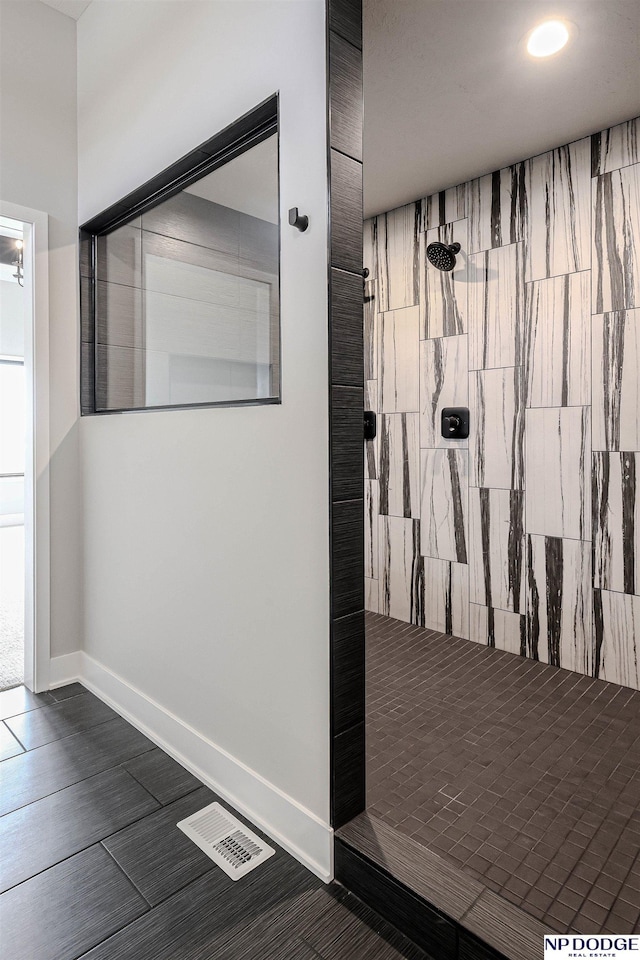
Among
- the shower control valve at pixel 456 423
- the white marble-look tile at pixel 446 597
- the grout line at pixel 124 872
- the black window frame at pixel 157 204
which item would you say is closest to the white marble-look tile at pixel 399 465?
the shower control valve at pixel 456 423

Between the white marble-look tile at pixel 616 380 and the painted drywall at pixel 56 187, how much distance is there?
2.34 m

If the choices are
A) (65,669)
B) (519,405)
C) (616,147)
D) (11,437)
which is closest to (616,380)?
(519,405)

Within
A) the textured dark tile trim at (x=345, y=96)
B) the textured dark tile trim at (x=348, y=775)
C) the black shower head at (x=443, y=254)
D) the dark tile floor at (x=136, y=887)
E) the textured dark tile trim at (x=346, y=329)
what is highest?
the black shower head at (x=443, y=254)

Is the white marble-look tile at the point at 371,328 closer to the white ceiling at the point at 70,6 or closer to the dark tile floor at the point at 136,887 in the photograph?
the white ceiling at the point at 70,6

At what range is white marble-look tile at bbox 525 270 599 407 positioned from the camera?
95.9 inches

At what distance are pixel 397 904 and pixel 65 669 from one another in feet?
6.33

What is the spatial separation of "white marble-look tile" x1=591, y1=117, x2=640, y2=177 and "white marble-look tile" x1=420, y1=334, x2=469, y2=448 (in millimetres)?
899

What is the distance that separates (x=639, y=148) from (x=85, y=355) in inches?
98.1

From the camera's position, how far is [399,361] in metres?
3.21

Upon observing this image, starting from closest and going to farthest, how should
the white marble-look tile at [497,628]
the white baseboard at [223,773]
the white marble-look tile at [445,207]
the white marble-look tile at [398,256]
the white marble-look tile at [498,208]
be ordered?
the white baseboard at [223,773] < the white marble-look tile at [498,208] < the white marble-look tile at [497,628] < the white marble-look tile at [445,207] < the white marble-look tile at [398,256]

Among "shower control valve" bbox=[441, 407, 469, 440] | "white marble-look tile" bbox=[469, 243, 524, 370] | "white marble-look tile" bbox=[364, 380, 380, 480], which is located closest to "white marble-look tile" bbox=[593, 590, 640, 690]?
"shower control valve" bbox=[441, 407, 469, 440]

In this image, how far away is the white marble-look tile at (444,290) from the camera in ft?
9.42

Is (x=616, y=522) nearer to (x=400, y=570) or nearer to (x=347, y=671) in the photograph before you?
(x=400, y=570)

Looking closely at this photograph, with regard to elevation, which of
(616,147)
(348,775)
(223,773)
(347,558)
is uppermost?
(616,147)
